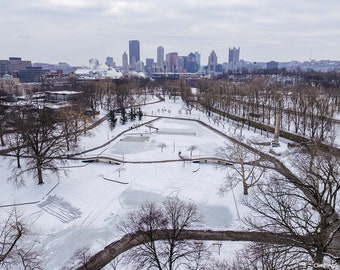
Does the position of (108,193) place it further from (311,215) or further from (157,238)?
(311,215)

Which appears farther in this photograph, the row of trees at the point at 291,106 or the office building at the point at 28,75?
the office building at the point at 28,75

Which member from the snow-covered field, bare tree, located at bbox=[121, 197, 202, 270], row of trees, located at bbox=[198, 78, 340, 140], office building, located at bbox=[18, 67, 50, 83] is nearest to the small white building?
the snow-covered field

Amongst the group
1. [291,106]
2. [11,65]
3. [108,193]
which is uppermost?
[11,65]

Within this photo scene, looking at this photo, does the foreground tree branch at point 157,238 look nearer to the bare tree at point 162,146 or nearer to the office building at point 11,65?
the bare tree at point 162,146

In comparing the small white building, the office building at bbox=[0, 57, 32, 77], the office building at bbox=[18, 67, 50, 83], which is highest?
the office building at bbox=[0, 57, 32, 77]

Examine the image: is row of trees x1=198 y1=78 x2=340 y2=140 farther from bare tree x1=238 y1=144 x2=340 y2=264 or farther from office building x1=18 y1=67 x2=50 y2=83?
office building x1=18 y1=67 x2=50 y2=83

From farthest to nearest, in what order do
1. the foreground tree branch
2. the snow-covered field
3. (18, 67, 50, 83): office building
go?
1. (18, 67, 50, 83): office building
2. the snow-covered field
3. the foreground tree branch

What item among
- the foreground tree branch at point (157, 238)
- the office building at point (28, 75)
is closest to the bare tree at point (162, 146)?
the foreground tree branch at point (157, 238)

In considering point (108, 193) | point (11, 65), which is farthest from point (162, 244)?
point (11, 65)

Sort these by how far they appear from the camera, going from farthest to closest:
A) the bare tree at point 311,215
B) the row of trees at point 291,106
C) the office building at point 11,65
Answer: the office building at point 11,65 → the row of trees at point 291,106 → the bare tree at point 311,215

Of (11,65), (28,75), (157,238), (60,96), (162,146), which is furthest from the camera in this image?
(11,65)
